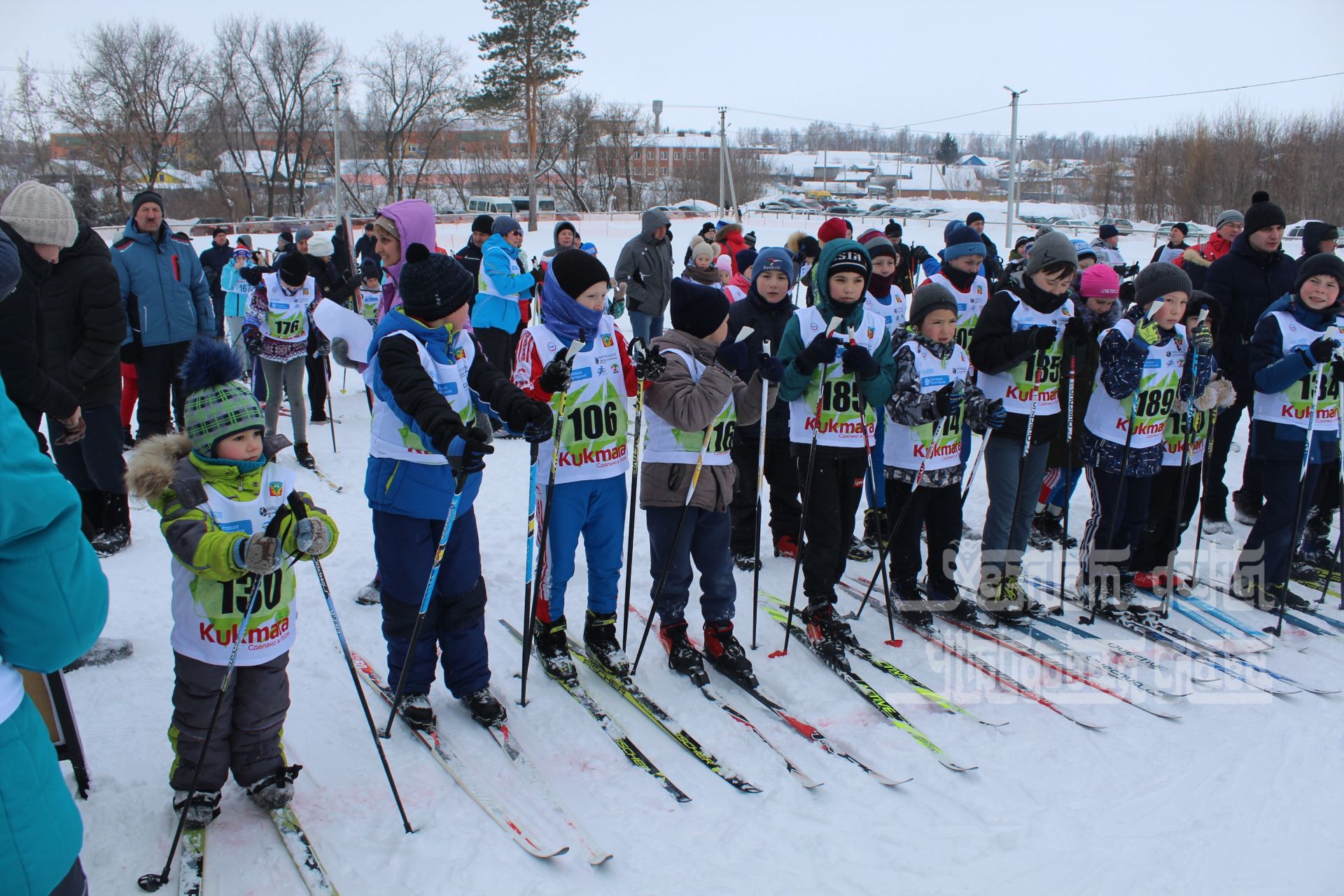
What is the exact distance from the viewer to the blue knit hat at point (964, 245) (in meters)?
5.14

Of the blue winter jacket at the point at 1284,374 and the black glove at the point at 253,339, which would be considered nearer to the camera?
the blue winter jacket at the point at 1284,374

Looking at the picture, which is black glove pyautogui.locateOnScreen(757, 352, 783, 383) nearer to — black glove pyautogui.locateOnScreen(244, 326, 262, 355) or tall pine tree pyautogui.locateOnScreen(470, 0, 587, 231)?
black glove pyautogui.locateOnScreen(244, 326, 262, 355)

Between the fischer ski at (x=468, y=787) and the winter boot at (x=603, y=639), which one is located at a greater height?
the winter boot at (x=603, y=639)

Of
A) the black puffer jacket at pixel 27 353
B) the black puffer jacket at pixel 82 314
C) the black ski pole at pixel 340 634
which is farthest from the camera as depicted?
the black puffer jacket at pixel 82 314

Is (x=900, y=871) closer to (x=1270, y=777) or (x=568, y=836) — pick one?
(x=568, y=836)

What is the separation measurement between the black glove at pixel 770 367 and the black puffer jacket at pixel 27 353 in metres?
3.02

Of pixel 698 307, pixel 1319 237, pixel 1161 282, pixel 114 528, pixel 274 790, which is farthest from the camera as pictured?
pixel 1319 237

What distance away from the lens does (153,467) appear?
2545 mm

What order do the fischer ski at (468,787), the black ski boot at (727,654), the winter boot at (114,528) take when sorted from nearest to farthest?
the fischer ski at (468,787), the black ski boot at (727,654), the winter boot at (114,528)

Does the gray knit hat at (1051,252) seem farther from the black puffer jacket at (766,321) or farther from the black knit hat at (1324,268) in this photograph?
the black knit hat at (1324,268)

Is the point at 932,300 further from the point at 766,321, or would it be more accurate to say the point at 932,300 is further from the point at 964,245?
the point at 964,245

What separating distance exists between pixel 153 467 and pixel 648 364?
5.91 feet

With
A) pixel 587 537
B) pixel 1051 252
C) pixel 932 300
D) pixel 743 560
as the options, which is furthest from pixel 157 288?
pixel 1051 252

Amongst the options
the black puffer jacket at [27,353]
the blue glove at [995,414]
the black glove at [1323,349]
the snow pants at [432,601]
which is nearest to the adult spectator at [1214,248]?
the black glove at [1323,349]
